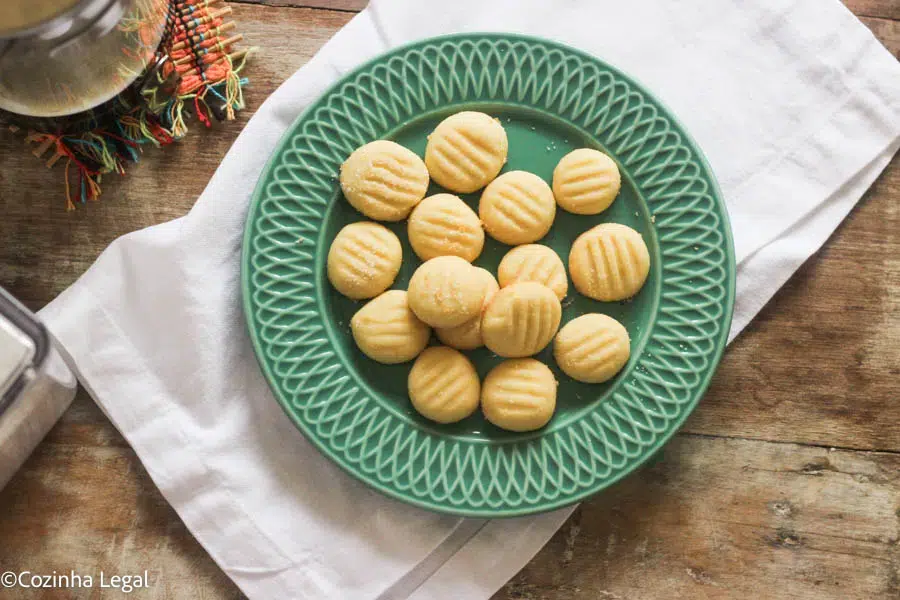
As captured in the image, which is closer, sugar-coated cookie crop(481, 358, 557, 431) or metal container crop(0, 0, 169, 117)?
metal container crop(0, 0, 169, 117)

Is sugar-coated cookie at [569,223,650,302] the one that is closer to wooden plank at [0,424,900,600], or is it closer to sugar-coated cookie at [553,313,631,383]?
sugar-coated cookie at [553,313,631,383]

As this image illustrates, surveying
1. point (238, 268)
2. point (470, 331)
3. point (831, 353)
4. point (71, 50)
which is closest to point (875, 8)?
point (831, 353)

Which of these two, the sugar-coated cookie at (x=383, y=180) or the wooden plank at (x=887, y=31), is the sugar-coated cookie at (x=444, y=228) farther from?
the wooden plank at (x=887, y=31)

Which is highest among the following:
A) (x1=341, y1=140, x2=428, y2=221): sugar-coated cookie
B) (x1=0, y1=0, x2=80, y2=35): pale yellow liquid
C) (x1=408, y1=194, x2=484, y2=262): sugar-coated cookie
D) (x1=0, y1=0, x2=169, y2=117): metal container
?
(x1=0, y1=0, x2=80, y2=35): pale yellow liquid

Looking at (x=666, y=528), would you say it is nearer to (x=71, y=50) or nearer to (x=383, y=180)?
(x=383, y=180)

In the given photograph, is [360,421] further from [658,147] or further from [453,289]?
[658,147]

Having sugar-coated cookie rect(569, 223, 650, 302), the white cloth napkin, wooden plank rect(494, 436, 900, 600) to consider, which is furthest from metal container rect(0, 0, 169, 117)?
wooden plank rect(494, 436, 900, 600)
